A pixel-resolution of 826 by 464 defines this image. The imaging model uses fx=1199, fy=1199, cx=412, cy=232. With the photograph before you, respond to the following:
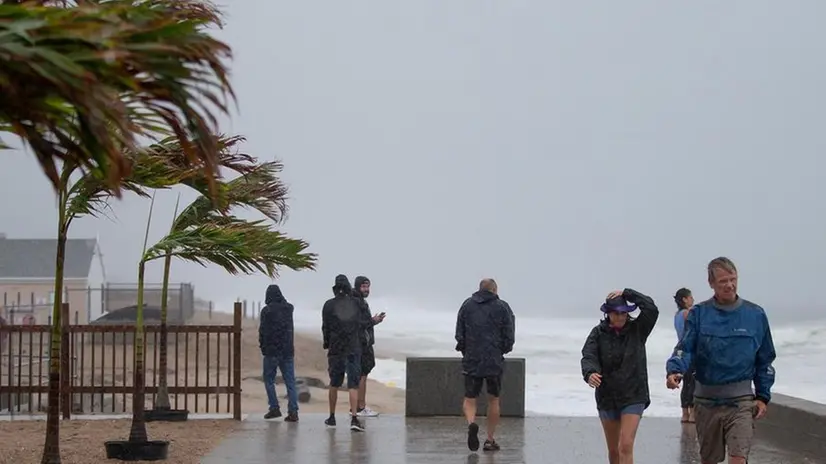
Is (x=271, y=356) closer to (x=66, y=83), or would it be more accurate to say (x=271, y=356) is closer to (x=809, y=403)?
(x=809, y=403)

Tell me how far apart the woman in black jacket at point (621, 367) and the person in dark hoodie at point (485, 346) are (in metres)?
3.59

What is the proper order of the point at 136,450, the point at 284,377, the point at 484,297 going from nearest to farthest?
1. the point at 136,450
2. the point at 484,297
3. the point at 284,377

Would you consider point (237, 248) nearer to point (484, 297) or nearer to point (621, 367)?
point (484, 297)

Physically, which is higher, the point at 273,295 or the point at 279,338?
the point at 273,295

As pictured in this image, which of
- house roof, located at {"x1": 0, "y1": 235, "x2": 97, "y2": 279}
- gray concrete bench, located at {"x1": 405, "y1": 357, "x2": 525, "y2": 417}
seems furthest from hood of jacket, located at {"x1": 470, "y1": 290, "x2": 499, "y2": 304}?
house roof, located at {"x1": 0, "y1": 235, "x2": 97, "y2": 279}

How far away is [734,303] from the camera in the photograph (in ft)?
25.1

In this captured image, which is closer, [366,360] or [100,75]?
[100,75]

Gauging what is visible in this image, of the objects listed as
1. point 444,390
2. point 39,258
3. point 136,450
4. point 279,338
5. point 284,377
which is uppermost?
point 39,258

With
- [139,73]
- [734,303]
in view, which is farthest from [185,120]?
[734,303]

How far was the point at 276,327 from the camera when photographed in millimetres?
15125

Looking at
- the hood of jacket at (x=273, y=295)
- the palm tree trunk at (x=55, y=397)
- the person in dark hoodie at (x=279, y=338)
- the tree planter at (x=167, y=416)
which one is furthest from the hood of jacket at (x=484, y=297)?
the tree planter at (x=167, y=416)

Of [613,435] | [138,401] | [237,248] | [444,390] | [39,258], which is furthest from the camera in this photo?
[39,258]

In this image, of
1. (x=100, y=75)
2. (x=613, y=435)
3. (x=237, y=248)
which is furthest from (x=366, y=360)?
(x=100, y=75)

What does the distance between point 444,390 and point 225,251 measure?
4014mm
